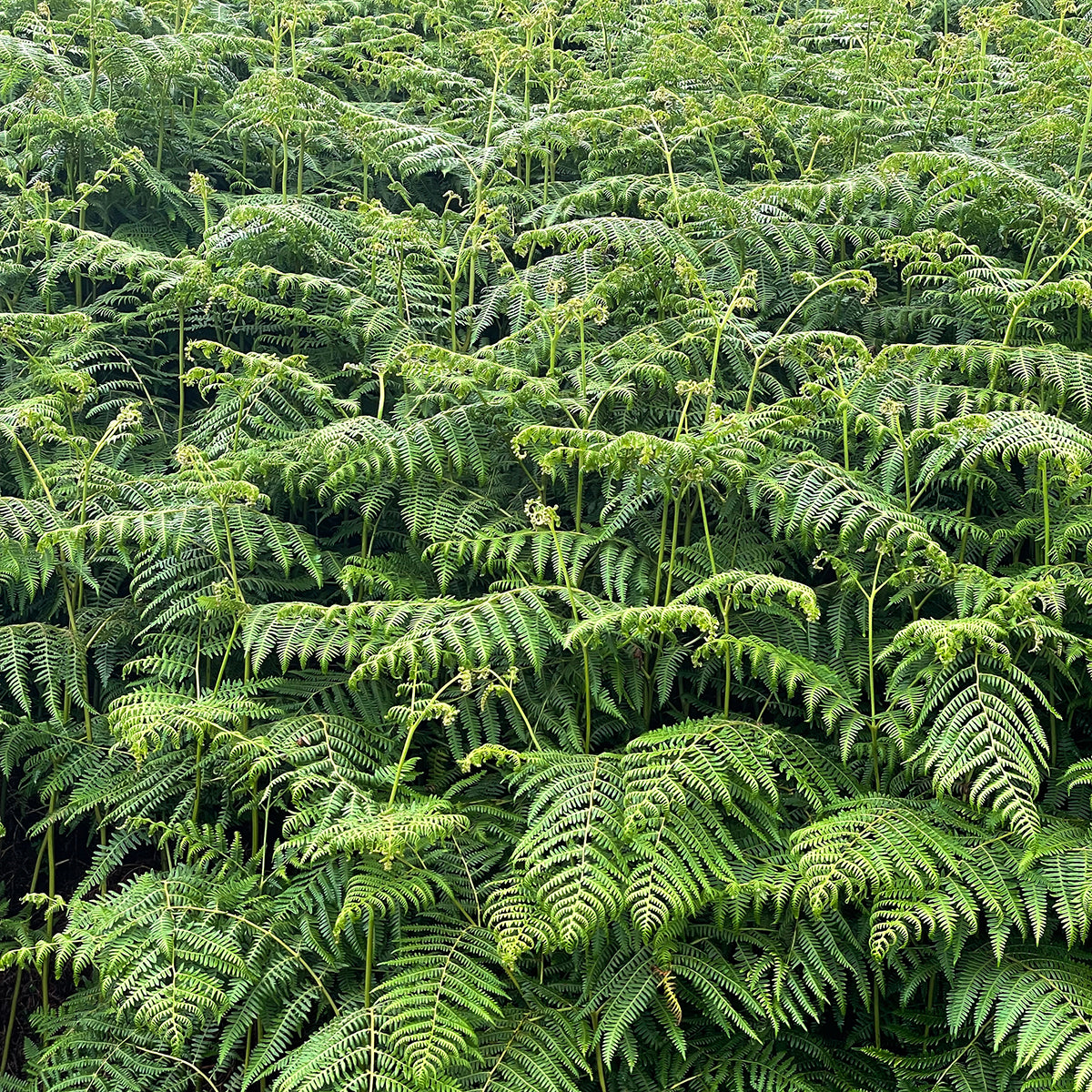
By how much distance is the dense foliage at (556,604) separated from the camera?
2525mm

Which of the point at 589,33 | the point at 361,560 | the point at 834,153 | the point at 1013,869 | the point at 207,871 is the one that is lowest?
the point at 207,871

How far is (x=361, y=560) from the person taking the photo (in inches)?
130

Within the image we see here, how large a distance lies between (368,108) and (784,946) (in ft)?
13.9

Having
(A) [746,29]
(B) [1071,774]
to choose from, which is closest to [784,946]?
(B) [1071,774]

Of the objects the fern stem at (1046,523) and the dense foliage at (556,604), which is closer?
the dense foliage at (556,604)

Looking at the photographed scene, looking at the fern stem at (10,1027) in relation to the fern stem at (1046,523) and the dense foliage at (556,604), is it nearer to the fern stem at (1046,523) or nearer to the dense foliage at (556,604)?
the dense foliage at (556,604)

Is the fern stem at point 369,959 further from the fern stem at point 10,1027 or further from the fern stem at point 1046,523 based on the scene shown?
the fern stem at point 1046,523

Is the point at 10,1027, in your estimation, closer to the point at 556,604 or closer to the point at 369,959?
the point at 369,959

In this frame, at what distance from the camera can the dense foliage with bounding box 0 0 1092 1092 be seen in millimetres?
2525


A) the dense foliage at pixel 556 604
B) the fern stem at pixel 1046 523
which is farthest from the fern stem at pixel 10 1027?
the fern stem at pixel 1046 523

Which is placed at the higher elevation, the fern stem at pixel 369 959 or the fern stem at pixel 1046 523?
the fern stem at pixel 1046 523

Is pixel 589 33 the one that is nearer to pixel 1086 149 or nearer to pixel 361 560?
pixel 1086 149

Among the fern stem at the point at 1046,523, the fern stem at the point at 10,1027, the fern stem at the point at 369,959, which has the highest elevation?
the fern stem at the point at 1046,523

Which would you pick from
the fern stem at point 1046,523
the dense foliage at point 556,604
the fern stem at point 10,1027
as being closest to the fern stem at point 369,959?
the dense foliage at point 556,604
